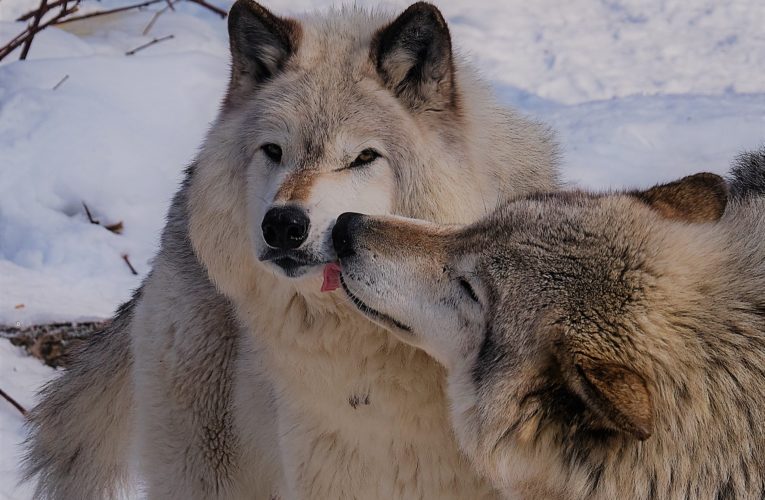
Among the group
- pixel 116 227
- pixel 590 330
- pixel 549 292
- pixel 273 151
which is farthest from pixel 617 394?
pixel 116 227

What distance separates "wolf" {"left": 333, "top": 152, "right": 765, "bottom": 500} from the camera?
2.08 m

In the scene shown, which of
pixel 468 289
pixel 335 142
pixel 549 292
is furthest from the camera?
pixel 335 142

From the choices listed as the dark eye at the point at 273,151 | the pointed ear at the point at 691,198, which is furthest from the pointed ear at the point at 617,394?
the dark eye at the point at 273,151

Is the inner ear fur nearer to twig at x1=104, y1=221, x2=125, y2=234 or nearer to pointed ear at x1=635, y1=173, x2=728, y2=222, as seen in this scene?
pointed ear at x1=635, y1=173, x2=728, y2=222

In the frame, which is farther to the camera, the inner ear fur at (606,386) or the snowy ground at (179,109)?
the snowy ground at (179,109)

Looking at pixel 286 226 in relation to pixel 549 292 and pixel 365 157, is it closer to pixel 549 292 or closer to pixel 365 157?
pixel 365 157

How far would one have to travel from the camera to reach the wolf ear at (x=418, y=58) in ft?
9.57

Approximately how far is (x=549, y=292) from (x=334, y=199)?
75cm

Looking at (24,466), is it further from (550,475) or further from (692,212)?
(692,212)

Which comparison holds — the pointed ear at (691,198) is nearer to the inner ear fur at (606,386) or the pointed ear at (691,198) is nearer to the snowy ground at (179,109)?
the inner ear fur at (606,386)

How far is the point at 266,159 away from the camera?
294cm

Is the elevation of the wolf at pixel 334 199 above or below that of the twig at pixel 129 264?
above

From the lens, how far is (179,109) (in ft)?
25.3

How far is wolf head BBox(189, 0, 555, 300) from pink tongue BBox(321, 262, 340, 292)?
0.18 feet
